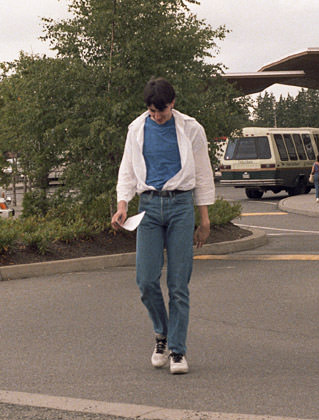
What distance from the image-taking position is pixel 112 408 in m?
4.53

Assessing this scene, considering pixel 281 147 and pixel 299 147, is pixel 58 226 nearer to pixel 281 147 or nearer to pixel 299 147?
pixel 281 147

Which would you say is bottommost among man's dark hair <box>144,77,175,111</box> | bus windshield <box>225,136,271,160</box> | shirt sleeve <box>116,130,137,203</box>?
bus windshield <box>225,136,271,160</box>

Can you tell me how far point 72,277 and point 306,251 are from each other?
14.9ft

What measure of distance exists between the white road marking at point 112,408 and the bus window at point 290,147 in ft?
92.4

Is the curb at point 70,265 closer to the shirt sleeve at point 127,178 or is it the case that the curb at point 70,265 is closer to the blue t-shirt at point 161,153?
the shirt sleeve at point 127,178

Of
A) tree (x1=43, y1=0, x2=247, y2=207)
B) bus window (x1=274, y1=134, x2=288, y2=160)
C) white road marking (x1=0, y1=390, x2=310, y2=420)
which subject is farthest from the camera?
bus window (x1=274, y1=134, x2=288, y2=160)

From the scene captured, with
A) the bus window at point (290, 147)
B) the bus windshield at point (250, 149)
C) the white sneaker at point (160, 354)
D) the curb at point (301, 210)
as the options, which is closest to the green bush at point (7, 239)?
the white sneaker at point (160, 354)

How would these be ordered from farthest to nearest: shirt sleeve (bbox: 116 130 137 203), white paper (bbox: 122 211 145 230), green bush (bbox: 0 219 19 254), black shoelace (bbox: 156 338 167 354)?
green bush (bbox: 0 219 19 254), black shoelace (bbox: 156 338 167 354), shirt sleeve (bbox: 116 130 137 203), white paper (bbox: 122 211 145 230)

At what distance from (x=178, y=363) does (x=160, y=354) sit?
0.22 meters

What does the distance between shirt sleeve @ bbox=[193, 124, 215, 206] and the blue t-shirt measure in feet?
0.49

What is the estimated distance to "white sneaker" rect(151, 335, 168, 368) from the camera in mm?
5547

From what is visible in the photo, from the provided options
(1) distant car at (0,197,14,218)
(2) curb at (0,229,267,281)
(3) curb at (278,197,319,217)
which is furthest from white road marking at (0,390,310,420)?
(3) curb at (278,197,319,217)

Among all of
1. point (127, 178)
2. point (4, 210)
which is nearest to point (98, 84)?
point (4, 210)

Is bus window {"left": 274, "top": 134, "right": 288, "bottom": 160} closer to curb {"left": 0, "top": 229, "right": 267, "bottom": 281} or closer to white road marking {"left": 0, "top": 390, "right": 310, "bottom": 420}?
curb {"left": 0, "top": 229, "right": 267, "bottom": 281}
